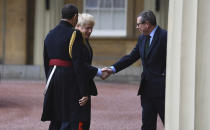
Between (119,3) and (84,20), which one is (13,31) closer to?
(119,3)

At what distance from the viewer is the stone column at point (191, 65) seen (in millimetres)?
3090

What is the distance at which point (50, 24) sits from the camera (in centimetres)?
1430

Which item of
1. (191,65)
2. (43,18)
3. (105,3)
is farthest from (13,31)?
(191,65)

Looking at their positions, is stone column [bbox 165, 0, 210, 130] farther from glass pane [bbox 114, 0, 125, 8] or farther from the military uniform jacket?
glass pane [bbox 114, 0, 125, 8]

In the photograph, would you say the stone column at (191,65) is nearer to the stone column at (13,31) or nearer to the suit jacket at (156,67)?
the suit jacket at (156,67)

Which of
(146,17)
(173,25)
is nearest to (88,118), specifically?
(146,17)

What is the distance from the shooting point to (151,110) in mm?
4848

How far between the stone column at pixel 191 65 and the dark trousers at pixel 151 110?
1.54m

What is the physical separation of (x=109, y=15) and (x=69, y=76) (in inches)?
396

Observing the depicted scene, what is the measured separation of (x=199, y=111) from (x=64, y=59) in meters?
1.74

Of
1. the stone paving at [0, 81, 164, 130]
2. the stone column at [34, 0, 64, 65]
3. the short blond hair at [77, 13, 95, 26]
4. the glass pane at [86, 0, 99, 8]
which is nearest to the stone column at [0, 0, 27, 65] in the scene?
the stone column at [34, 0, 64, 65]

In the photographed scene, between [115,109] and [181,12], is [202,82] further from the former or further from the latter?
[115,109]

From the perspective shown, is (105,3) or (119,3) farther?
(105,3)

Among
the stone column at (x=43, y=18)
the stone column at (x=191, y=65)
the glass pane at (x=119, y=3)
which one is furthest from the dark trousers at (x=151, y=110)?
the stone column at (x=43, y=18)
